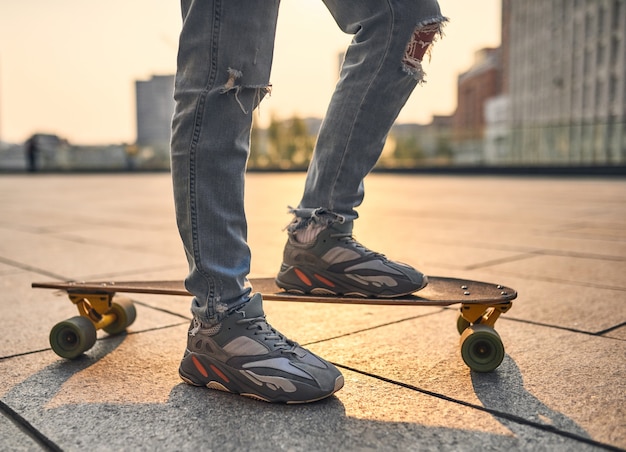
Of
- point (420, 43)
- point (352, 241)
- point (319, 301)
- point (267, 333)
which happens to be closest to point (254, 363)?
point (267, 333)

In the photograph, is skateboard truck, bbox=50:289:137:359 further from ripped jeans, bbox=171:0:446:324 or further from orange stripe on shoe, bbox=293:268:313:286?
orange stripe on shoe, bbox=293:268:313:286

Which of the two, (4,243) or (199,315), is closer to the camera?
(199,315)

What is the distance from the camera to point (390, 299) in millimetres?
1893

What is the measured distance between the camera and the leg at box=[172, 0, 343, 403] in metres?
1.50

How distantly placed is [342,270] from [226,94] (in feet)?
2.24

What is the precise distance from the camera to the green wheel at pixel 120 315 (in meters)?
2.23

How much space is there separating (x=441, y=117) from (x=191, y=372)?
152359mm

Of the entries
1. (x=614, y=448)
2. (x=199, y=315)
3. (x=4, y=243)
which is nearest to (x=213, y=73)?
(x=199, y=315)

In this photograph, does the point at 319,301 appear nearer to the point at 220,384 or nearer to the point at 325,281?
the point at 325,281

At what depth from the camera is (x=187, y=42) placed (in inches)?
59.4

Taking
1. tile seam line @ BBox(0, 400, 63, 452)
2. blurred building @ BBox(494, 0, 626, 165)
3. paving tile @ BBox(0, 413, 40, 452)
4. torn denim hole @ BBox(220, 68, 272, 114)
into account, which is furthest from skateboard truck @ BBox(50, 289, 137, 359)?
blurred building @ BBox(494, 0, 626, 165)

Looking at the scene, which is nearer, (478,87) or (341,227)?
(341,227)

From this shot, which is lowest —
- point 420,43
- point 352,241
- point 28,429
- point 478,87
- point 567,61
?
point 28,429

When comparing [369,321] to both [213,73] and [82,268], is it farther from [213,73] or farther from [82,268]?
[82,268]
